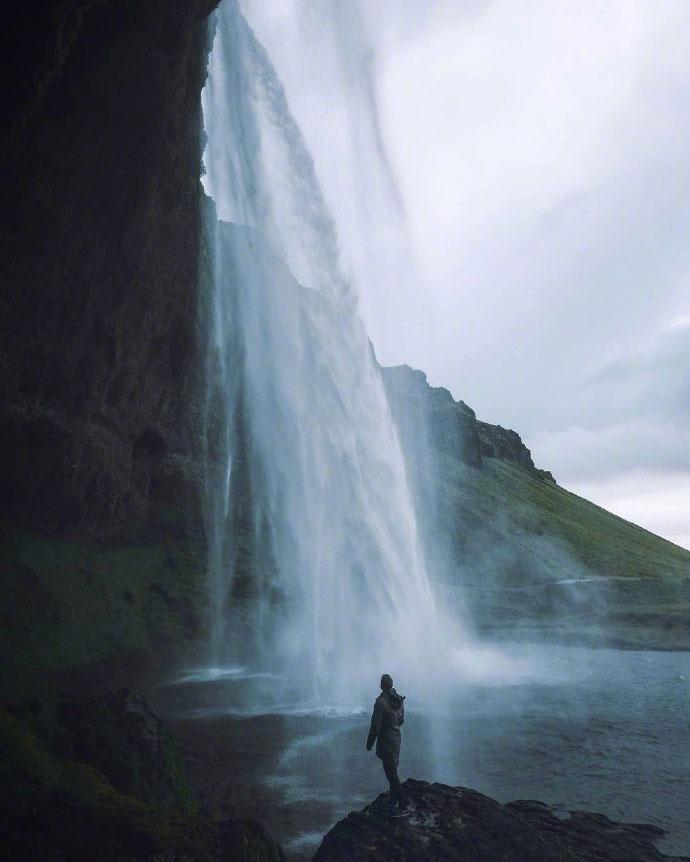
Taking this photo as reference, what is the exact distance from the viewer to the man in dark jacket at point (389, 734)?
10.2m

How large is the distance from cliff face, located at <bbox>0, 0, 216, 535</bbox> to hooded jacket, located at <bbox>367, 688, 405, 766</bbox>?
1682cm

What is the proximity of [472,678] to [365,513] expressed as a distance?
42.1ft

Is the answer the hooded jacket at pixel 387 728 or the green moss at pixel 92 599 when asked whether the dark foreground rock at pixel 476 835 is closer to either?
the hooded jacket at pixel 387 728

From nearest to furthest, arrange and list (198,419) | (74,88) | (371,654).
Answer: (74,88)
(371,654)
(198,419)

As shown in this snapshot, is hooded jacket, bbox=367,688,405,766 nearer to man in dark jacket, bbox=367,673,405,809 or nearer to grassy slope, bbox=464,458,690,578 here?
man in dark jacket, bbox=367,673,405,809

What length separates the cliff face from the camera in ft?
67.7

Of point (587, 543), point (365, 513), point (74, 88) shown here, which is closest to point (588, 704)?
point (365, 513)

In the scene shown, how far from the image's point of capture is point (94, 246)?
26297 millimetres

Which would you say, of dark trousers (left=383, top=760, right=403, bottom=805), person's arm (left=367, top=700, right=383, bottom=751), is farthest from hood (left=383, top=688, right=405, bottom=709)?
dark trousers (left=383, top=760, right=403, bottom=805)

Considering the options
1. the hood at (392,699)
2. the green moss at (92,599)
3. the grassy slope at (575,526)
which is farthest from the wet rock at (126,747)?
the grassy slope at (575,526)

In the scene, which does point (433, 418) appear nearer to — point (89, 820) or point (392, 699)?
point (392, 699)

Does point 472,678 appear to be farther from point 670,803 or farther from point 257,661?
point 670,803

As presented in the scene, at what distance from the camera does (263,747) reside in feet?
51.6

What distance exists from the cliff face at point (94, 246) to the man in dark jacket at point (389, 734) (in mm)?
16791
